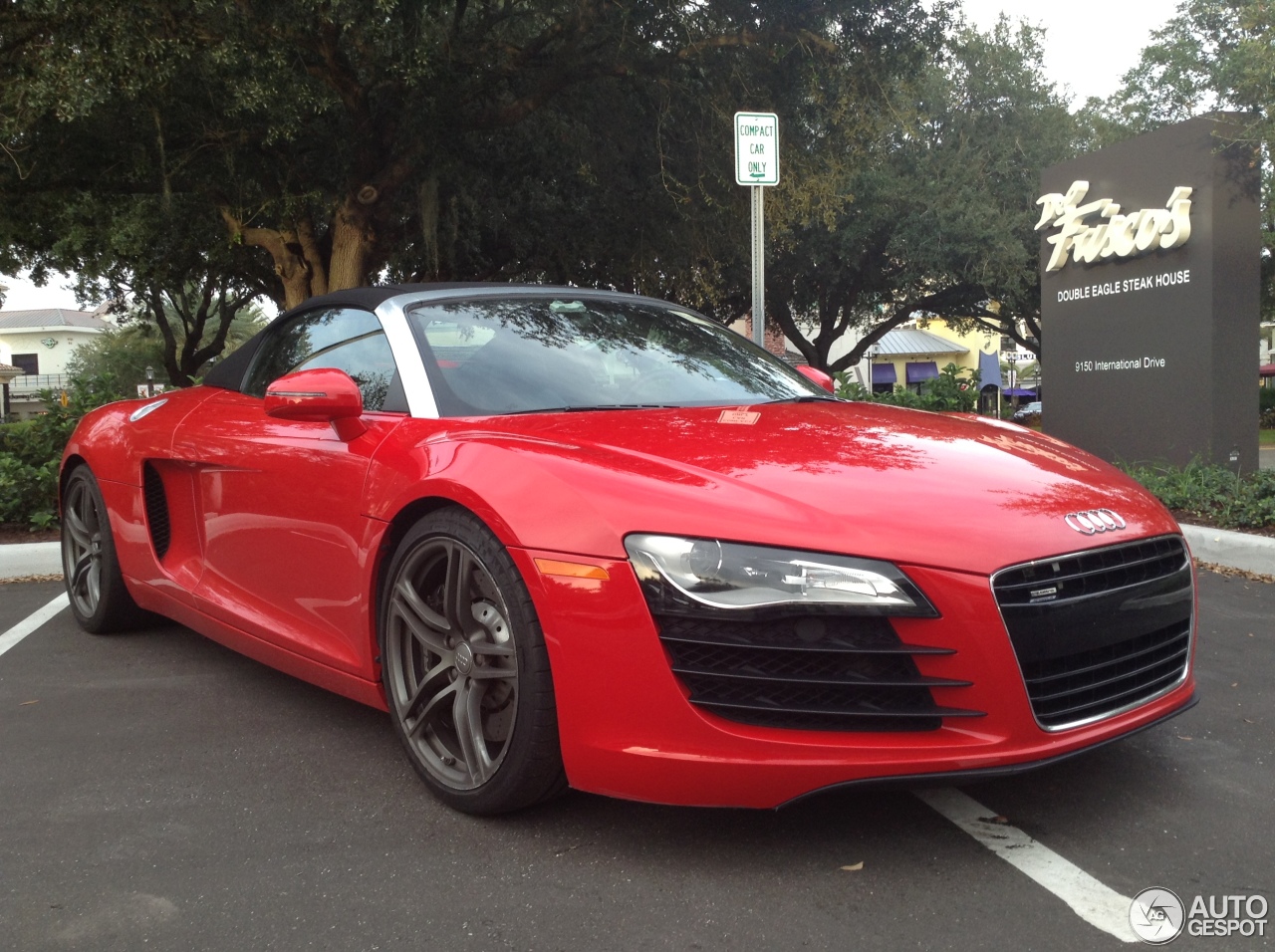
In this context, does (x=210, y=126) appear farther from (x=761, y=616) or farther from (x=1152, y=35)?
(x=1152, y=35)

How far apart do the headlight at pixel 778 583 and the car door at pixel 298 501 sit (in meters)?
1.01

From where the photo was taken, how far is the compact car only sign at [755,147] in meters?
5.93

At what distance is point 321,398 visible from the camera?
2.96 m

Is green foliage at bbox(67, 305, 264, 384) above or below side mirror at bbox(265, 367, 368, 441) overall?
above

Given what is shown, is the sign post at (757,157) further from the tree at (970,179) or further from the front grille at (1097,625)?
the tree at (970,179)

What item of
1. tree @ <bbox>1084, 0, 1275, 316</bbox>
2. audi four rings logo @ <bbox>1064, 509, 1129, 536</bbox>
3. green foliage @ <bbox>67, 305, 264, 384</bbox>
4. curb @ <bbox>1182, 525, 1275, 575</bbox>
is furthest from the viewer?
green foliage @ <bbox>67, 305, 264, 384</bbox>

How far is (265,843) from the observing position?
2.56 meters

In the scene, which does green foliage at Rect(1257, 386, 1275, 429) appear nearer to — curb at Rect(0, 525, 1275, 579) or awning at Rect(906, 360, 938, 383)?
curb at Rect(0, 525, 1275, 579)

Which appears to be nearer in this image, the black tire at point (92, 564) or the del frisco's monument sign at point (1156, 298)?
the black tire at point (92, 564)

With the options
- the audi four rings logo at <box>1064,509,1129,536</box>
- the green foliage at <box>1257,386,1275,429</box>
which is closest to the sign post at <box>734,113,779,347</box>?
the audi four rings logo at <box>1064,509,1129,536</box>

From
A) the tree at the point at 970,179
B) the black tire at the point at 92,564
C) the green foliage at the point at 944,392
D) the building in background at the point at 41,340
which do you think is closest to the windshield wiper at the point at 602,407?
the black tire at the point at 92,564

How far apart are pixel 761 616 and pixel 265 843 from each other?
1295 millimetres

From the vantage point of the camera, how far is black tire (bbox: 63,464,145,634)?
14.6 feet

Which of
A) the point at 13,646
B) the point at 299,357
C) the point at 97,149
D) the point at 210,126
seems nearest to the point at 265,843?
the point at 299,357
